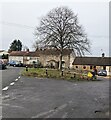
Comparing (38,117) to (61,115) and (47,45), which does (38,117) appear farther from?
(47,45)

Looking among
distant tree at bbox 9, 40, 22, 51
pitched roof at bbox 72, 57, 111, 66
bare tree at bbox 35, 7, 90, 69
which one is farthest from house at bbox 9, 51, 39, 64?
bare tree at bbox 35, 7, 90, 69

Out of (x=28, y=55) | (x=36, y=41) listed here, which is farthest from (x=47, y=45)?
(x=28, y=55)

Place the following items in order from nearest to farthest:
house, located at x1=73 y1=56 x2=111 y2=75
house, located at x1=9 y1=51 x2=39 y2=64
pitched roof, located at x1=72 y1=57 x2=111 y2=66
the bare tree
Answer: the bare tree < house, located at x1=73 y1=56 x2=111 y2=75 < pitched roof, located at x1=72 y1=57 x2=111 y2=66 < house, located at x1=9 y1=51 x2=39 y2=64

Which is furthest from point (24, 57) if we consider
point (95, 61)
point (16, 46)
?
point (95, 61)

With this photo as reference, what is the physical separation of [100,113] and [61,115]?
60.0 inches

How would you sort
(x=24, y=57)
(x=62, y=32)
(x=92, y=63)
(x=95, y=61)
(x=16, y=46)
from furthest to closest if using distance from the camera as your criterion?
(x=16, y=46) < (x=24, y=57) < (x=95, y=61) < (x=92, y=63) < (x=62, y=32)

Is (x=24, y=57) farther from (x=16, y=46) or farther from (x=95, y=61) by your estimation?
(x=95, y=61)

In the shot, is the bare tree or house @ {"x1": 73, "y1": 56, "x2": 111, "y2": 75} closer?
the bare tree

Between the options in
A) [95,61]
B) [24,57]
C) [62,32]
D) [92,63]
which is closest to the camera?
[62,32]

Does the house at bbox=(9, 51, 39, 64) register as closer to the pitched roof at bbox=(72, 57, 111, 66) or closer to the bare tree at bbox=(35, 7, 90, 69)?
the pitched roof at bbox=(72, 57, 111, 66)

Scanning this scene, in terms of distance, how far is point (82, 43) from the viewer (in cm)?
5666

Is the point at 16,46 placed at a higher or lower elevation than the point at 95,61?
higher

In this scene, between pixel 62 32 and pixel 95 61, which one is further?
pixel 95 61

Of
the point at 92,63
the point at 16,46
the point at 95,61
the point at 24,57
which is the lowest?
the point at 92,63
